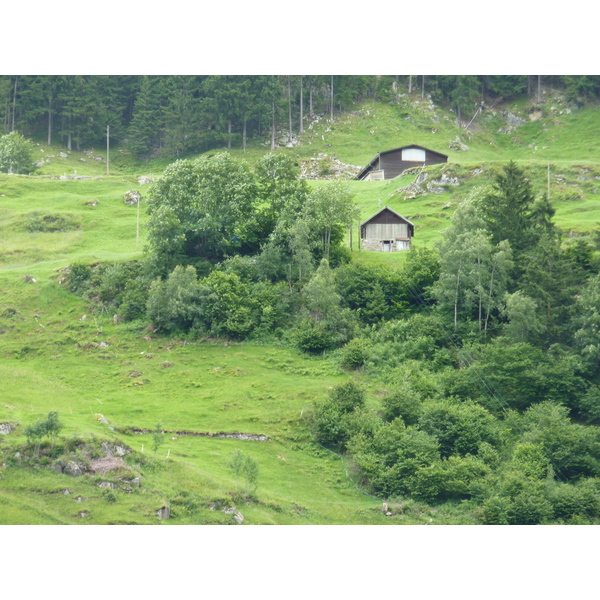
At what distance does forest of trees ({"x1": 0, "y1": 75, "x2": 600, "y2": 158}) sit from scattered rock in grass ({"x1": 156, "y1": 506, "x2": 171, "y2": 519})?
10758cm

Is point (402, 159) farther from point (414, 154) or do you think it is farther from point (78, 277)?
point (78, 277)

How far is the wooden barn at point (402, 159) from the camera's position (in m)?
135

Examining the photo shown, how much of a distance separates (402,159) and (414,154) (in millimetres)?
1967

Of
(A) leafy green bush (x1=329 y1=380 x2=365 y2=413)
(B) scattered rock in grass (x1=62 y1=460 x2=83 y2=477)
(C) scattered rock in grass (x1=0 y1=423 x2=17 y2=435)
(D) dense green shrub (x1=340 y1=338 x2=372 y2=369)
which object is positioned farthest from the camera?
(D) dense green shrub (x1=340 y1=338 x2=372 y2=369)

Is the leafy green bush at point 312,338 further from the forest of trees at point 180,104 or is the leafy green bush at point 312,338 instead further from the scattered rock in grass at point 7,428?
the forest of trees at point 180,104

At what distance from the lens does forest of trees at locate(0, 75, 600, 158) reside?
158 metres

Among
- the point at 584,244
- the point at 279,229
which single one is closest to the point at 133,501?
the point at 279,229

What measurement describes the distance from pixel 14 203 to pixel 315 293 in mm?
56721

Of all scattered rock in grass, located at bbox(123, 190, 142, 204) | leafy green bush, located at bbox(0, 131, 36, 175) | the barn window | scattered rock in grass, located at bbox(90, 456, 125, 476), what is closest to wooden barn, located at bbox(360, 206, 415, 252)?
the barn window

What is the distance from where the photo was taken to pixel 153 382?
80.2 metres

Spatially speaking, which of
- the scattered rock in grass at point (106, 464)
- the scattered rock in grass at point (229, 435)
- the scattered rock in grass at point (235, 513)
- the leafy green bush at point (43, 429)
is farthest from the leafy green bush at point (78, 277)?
the scattered rock in grass at point (235, 513)

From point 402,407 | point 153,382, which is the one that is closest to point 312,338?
point 402,407

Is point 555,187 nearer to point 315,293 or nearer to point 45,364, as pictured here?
point 315,293

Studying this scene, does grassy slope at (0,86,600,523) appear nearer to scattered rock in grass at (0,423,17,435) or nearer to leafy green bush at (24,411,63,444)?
scattered rock in grass at (0,423,17,435)
